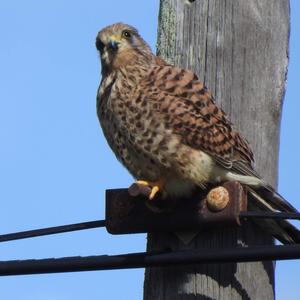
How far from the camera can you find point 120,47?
18.8ft

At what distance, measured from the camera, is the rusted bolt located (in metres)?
A: 4.50

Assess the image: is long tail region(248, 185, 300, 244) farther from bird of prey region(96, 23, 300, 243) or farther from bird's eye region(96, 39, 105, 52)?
bird's eye region(96, 39, 105, 52)

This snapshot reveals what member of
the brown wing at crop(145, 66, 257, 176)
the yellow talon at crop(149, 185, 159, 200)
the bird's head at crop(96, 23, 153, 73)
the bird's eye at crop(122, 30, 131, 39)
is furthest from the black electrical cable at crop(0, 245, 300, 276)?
the bird's eye at crop(122, 30, 131, 39)

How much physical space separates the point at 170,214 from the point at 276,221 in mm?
464

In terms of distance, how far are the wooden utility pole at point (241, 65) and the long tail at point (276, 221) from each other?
0.21ft

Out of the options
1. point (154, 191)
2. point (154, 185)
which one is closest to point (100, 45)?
A: point (154, 185)

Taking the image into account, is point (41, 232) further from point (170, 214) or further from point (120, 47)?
point (120, 47)

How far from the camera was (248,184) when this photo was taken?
15.6ft

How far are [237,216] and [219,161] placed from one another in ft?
2.06

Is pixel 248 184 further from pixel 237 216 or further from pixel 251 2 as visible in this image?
pixel 251 2

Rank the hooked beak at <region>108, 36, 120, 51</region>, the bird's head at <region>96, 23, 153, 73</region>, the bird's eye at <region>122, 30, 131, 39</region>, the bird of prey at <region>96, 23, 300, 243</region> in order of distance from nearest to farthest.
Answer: the bird of prey at <region>96, 23, 300, 243</region>, the bird's head at <region>96, 23, 153, 73</region>, the hooked beak at <region>108, 36, 120, 51</region>, the bird's eye at <region>122, 30, 131, 39</region>

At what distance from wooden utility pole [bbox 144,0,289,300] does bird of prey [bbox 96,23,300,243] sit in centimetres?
8

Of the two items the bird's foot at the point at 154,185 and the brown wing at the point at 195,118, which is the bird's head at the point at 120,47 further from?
the bird's foot at the point at 154,185

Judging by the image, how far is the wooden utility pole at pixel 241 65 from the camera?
4625mm
